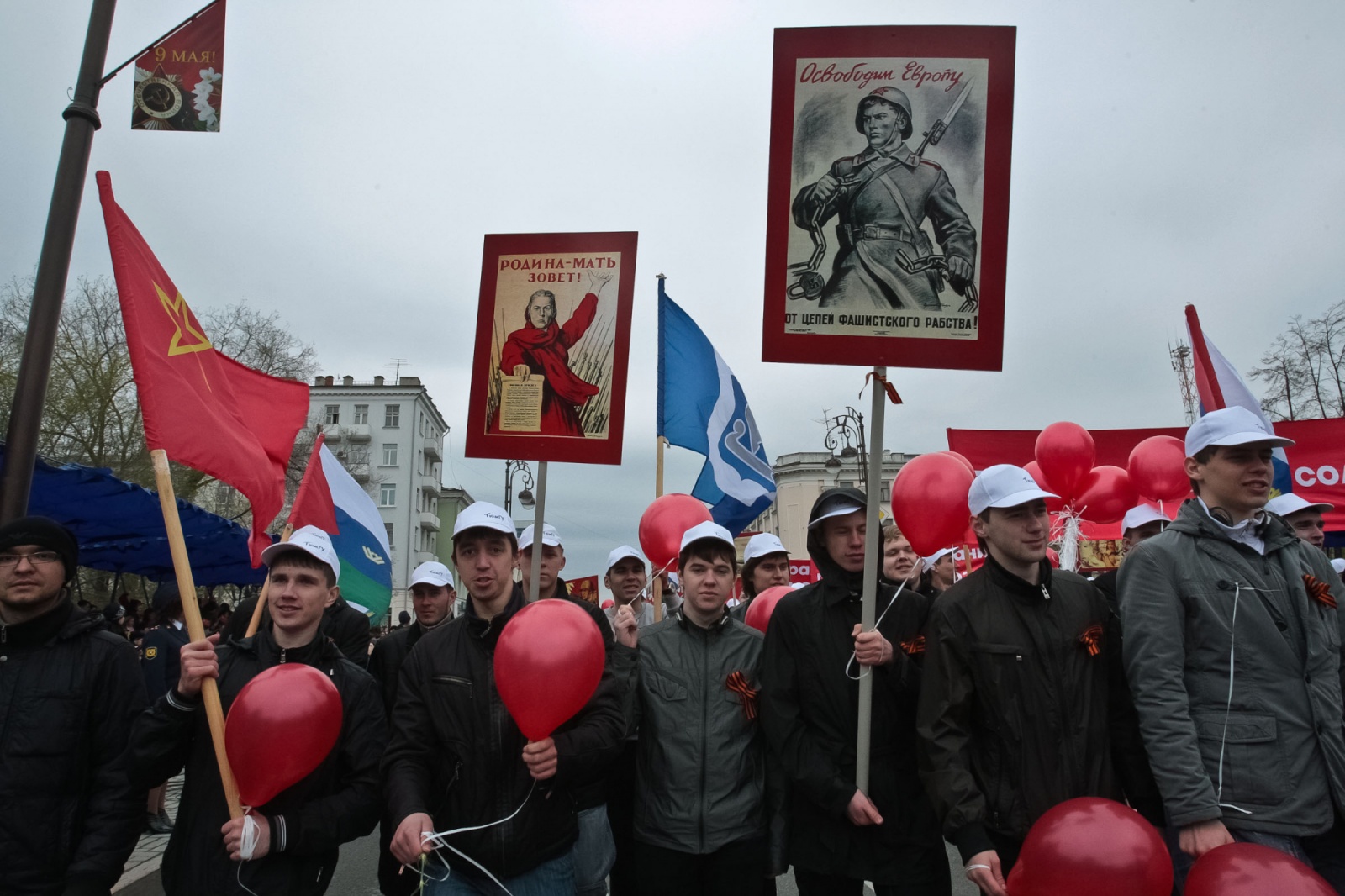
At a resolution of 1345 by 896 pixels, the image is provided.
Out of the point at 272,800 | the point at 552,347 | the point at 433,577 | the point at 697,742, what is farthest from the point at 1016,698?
the point at 433,577

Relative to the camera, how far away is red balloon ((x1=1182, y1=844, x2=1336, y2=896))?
238cm

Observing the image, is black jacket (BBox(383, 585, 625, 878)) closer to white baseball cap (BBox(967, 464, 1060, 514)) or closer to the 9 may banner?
white baseball cap (BBox(967, 464, 1060, 514))

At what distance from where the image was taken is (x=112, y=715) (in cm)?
331

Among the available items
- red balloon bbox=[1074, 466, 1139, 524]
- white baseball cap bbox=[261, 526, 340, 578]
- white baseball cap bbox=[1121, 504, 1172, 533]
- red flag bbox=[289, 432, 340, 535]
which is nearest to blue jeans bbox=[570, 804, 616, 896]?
white baseball cap bbox=[261, 526, 340, 578]

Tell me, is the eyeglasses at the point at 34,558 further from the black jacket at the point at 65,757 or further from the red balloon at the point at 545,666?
the red balloon at the point at 545,666

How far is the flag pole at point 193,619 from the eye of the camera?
9.89 feet

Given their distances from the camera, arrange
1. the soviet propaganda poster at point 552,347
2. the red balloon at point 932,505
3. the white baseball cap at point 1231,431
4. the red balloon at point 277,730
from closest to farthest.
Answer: the red balloon at point 277,730
the white baseball cap at point 1231,431
the red balloon at point 932,505
the soviet propaganda poster at point 552,347

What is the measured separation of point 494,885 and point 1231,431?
325cm

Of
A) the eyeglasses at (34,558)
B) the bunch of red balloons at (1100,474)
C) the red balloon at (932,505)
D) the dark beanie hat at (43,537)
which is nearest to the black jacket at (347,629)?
the dark beanie hat at (43,537)

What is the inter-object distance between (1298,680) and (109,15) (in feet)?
21.7

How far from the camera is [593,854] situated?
3916 millimetres

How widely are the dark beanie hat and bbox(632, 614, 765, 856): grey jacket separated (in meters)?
2.38

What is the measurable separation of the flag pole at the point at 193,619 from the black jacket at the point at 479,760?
52 centimetres

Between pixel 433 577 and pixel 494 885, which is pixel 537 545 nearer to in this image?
pixel 494 885
